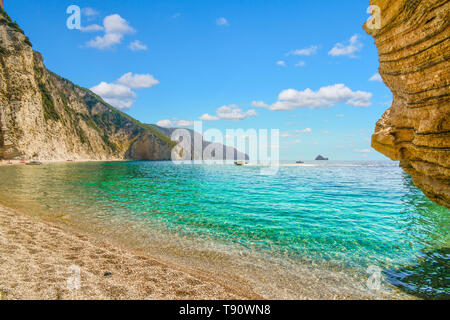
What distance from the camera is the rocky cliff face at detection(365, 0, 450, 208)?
5492 mm

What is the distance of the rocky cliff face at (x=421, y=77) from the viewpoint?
216 inches

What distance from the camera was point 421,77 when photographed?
20.1 ft

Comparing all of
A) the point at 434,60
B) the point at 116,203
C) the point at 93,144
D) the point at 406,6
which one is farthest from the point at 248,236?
the point at 93,144

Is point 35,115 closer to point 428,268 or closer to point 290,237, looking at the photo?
point 290,237

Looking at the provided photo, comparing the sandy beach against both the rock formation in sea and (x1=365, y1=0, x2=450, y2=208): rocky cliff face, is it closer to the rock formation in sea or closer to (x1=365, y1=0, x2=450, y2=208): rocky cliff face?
(x1=365, y1=0, x2=450, y2=208): rocky cliff face

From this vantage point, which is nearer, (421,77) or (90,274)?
(90,274)

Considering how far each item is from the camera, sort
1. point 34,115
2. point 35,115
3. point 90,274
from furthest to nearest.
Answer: point 35,115
point 34,115
point 90,274

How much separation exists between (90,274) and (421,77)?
10.3 m

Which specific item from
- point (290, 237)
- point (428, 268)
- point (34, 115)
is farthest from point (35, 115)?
point (428, 268)

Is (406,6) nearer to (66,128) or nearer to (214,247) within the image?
(214,247)

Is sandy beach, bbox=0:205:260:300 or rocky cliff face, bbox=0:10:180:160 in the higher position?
rocky cliff face, bbox=0:10:180:160

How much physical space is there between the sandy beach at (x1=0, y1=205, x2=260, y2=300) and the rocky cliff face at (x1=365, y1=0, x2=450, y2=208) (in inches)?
259

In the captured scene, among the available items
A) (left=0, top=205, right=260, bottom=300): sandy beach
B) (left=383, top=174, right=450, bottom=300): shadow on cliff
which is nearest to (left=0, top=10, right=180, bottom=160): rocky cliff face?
(left=0, top=205, right=260, bottom=300): sandy beach

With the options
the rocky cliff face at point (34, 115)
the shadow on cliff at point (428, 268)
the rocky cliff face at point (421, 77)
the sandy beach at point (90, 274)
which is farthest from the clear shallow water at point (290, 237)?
the rocky cliff face at point (34, 115)
